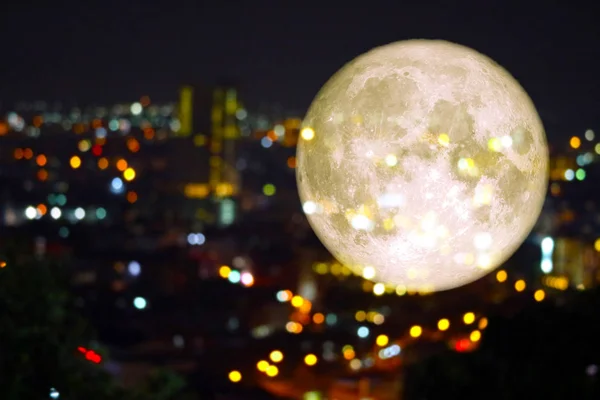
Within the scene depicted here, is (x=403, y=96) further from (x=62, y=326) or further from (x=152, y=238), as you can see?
(x=152, y=238)

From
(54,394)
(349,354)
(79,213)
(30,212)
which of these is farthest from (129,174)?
(54,394)

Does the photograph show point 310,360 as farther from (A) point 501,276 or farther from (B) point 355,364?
(A) point 501,276

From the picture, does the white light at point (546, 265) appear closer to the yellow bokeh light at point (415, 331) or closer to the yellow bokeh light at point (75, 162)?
the yellow bokeh light at point (415, 331)

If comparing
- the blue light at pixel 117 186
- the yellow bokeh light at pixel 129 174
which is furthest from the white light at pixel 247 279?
the yellow bokeh light at pixel 129 174

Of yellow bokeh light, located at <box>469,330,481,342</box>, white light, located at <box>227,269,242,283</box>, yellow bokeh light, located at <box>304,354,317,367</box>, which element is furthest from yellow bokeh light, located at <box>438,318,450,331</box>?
white light, located at <box>227,269,242,283</box>

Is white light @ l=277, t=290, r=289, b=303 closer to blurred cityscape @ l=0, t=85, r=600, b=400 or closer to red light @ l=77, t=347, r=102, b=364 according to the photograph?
blurred cityscape @ l=0, t=85, r=600, b=400

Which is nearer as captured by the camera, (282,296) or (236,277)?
(282,296)

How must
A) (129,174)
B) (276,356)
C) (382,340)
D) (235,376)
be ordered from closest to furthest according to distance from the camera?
(235,376) < (276,356) < (382,340) < (129,174)
